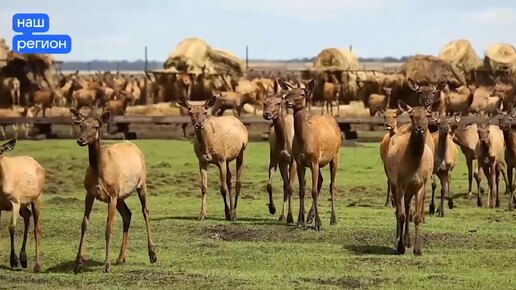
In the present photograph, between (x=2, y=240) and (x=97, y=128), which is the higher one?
(x=97, y=128)

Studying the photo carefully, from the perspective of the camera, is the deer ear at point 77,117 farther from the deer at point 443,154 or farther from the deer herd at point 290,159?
the deer at point 443,154

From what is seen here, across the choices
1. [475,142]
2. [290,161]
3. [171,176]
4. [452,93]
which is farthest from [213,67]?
[290,161]

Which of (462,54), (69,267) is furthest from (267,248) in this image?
(462,54)

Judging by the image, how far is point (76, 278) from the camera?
15.2 metres

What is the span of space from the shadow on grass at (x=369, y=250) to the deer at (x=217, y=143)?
3926mm

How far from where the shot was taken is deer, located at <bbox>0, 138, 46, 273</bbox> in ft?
51.6

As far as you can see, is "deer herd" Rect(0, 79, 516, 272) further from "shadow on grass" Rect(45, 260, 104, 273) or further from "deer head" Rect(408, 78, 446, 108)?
"shadow on grass" Rect(45, 260, 104, 273)

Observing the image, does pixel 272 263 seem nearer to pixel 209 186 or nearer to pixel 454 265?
pixel 454 265

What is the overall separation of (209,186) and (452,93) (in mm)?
24720

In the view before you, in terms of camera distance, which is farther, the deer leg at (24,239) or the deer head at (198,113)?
the deer head at (198,113)

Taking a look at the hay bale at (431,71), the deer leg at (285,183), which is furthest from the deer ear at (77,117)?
the hay bale at (431,71)

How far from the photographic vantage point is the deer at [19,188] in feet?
51.6

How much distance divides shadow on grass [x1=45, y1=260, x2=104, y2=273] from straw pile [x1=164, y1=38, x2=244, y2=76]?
45.0 metres

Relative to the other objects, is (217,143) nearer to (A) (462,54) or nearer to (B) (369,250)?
(B) (369,250)
